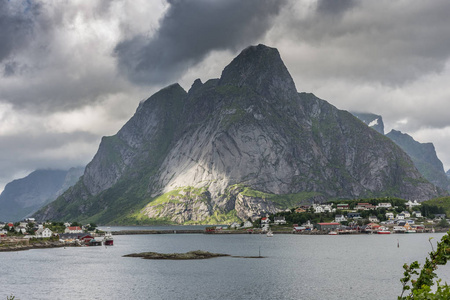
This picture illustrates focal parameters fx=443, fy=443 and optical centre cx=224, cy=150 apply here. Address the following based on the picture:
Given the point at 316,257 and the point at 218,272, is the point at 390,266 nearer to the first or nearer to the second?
the point at 316,257

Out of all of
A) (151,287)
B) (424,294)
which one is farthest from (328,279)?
(424,294)

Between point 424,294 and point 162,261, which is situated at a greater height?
point 424,294

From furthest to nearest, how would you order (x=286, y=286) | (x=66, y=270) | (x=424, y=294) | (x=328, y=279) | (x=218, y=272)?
(x=66, y=270)
(x=218, y=272)
(x=328, y=279)
(x=286, y=286)
(x=424, y=294)

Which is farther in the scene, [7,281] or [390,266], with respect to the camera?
[390,266]

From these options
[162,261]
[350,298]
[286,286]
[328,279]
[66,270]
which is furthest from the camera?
[162,261]

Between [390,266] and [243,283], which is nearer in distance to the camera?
[243,283]

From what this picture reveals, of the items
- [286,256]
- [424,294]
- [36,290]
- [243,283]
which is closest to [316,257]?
[286,256]

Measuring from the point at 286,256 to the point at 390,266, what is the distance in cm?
4343

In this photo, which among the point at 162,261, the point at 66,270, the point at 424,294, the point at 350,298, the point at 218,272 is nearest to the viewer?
the point at 424,294

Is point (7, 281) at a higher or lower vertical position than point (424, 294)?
lower

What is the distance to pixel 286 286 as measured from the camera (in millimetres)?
109625

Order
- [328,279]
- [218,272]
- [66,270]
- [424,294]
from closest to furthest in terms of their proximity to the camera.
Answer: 1. [424,294]
2. [328,279]
3. [218,272]
4. [66,270]

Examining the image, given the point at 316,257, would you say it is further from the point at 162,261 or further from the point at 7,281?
the point at 7,281

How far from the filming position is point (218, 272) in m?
132
